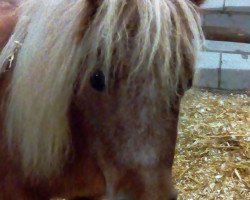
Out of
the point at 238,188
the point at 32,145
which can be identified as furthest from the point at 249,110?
the point at 32,145

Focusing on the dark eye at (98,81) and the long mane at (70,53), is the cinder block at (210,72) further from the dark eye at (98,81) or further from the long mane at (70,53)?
the dark eye at (98,81)

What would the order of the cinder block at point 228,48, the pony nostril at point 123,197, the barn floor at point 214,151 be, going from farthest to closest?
the cinder block at point 228,48 < the barn floor at point 214,151 < the pony nostril at point 123,197

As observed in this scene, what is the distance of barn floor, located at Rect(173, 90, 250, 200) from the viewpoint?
299 centimetres

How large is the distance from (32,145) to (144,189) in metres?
0.40

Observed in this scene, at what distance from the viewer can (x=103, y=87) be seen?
5.26ft

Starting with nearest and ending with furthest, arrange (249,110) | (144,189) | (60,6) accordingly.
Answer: (144,189)
(60,6)
(249,110)

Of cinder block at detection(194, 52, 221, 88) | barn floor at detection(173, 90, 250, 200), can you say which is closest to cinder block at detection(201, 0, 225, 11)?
cinder block at detection(194, 52, 221, 88)

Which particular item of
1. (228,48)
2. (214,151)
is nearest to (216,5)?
(228,48)

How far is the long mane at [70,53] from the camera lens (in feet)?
5.20

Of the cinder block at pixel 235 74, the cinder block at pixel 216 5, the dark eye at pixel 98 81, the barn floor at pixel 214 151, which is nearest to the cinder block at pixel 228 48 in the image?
the cinder block at pixel 235 74

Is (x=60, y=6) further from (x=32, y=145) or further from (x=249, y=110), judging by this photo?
(x=249, y=110)

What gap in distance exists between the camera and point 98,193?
2008 millimetres

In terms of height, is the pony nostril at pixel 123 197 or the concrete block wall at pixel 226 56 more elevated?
the pony nostril at pixel 123 197

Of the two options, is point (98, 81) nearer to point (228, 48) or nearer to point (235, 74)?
point (235, 74)
